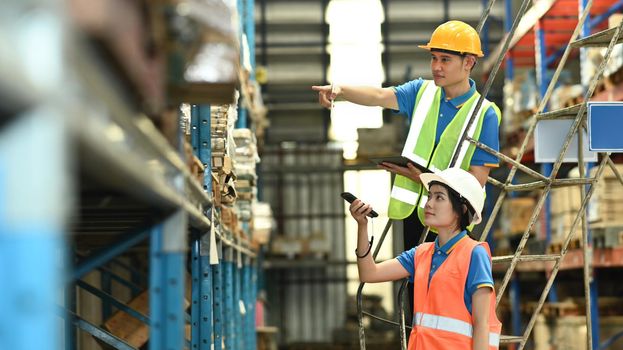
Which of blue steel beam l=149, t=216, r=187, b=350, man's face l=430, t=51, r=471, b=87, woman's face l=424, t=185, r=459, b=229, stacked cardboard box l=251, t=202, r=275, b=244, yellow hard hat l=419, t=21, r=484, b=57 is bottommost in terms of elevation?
blue steel beam l=149, t=216, r=187, b=350

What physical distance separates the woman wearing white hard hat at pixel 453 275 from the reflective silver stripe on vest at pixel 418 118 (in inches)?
31.3

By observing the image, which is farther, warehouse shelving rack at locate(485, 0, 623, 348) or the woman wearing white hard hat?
warehouse shelving rack at locate(485, 0, 623, 348)

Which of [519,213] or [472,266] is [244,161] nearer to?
[472,266]

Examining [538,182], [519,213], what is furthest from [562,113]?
[519,213]

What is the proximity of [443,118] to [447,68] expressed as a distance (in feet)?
0.93

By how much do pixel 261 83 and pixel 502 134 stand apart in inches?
185

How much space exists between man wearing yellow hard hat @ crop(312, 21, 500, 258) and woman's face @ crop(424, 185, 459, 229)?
0.83 metres

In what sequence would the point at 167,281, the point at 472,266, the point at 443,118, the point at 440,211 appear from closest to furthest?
the point at 167,281 → the point at 472,266 → the point at 440,211 → the point at 443,118

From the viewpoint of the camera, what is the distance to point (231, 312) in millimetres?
8164

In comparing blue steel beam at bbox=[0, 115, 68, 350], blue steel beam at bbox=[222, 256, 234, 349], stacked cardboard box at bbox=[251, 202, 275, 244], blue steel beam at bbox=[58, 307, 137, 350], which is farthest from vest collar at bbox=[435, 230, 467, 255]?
stacked cardboard box at bbox=[251, 202, 275, 244]

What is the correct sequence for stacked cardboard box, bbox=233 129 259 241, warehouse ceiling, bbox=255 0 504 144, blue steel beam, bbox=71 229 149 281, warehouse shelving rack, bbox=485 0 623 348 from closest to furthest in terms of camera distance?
blue steel beam, bbox=71 229 149 281
stacked cardboard box, bbox=233 129 259 241
warehouse shelving rack, bbox=485 0 623 348
warehouse ceiling, bbox=255 0 504 144

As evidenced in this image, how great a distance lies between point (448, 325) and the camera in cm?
486

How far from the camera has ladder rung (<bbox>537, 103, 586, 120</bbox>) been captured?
21.7 feet

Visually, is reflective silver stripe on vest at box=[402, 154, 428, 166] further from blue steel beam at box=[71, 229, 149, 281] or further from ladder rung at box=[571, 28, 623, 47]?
blue steel beam at box=[71, 229, 149, 281]
